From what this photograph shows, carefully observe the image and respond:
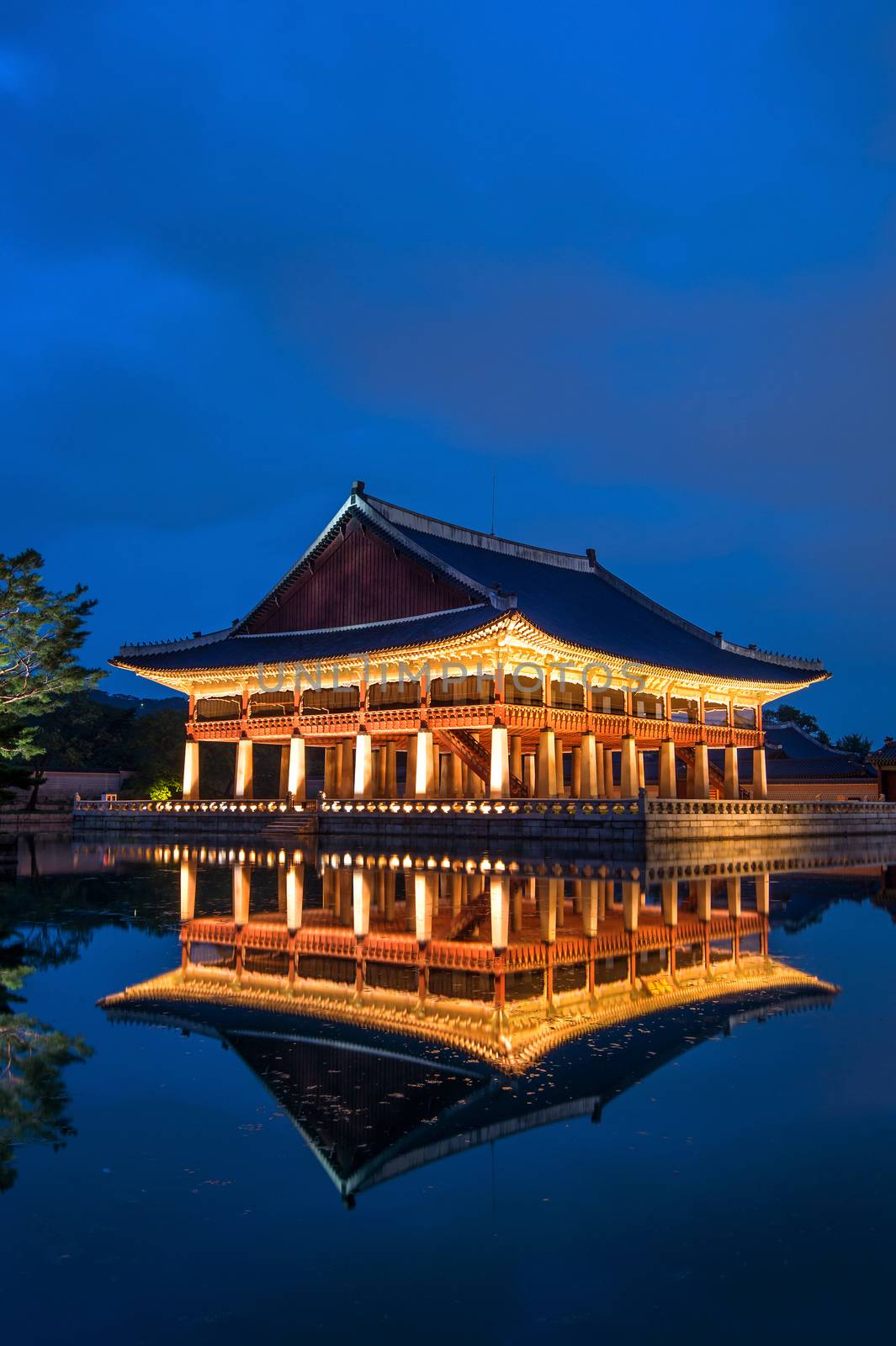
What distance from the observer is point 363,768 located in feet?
144

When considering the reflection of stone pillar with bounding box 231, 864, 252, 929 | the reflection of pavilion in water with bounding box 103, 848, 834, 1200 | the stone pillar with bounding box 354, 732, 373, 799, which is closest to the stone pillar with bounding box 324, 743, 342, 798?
the stone pillar with bounding box 354, 732, 373, 799

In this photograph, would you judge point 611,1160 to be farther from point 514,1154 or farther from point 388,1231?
point 388,1231

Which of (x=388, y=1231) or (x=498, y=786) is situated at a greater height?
(x=498, y=786)

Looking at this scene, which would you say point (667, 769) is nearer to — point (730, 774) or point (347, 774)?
point (730, 774)

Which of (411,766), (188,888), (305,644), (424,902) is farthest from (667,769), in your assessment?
(424,902)

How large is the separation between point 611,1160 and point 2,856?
3185 cm

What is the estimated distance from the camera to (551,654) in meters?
41.0

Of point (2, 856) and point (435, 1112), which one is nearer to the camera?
point (435, 1112)

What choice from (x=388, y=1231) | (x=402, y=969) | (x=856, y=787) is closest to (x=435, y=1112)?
(x=388, y=1231)

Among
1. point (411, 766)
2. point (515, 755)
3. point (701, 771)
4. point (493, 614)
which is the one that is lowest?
point (411, 766)

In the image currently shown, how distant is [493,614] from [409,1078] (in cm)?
3268

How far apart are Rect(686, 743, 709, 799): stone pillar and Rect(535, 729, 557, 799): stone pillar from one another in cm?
1199

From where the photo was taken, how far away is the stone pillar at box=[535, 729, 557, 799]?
135ft

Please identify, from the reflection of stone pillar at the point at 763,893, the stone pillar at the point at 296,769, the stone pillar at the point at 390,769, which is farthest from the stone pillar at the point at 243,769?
the reflection of stone pillar at the point at 763,893
